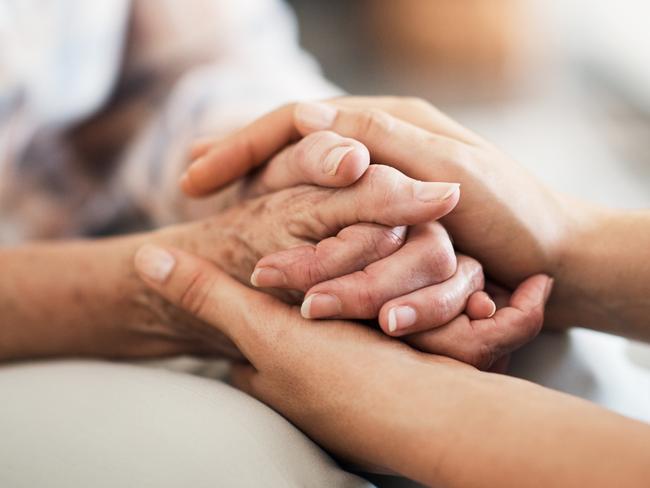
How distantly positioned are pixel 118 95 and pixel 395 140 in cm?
74

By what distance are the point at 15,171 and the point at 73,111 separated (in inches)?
5.9

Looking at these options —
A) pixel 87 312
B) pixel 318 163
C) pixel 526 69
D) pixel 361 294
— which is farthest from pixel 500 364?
pixel 526 69

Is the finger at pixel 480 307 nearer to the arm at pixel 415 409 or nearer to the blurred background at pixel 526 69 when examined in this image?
the arm at pixel 415 409

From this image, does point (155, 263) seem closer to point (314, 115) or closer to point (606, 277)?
point (314, 115)

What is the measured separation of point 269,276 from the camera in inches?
25.1

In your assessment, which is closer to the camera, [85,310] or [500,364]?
[500,364]

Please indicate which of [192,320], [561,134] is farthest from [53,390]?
[561,134]

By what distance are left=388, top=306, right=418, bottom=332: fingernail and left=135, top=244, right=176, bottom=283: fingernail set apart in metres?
0.26

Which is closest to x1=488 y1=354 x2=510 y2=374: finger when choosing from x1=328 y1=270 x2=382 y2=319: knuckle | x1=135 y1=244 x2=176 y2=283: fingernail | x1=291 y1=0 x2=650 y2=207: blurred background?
x1=328 y1=270 x2=382 y2=319: knuckle

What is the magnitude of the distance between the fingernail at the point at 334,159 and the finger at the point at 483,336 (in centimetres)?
18

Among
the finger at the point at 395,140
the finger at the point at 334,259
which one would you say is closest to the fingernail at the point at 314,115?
the finger at the point at 395,140

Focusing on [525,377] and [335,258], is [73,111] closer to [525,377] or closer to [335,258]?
[335,258]

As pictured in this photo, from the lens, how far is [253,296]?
0.64 meters

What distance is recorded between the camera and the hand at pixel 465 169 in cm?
66
